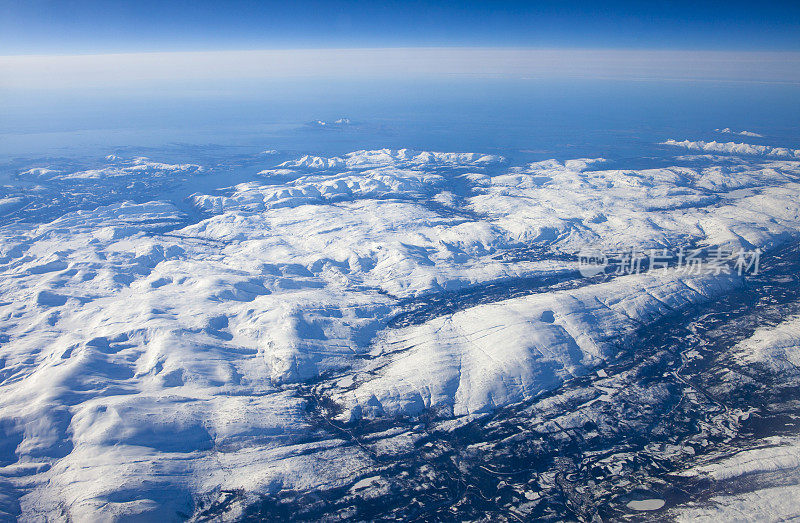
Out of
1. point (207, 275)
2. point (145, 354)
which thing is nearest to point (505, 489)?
point (145, 354)

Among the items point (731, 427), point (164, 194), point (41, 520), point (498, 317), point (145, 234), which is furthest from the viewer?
point (164, 194)

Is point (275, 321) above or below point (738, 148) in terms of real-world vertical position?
below

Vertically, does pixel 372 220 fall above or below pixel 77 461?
above

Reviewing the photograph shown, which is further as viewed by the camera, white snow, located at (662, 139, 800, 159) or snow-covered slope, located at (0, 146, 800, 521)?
white snow, located at (662, 139, 800, 159)

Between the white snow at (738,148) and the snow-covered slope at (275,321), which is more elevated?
the white snow at (738,148)

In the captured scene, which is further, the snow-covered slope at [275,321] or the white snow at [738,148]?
the white snow at [738,148]

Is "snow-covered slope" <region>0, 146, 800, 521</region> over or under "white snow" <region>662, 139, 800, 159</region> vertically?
under

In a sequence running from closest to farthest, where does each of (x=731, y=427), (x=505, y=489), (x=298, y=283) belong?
(x=505, y=489) < (x=731, y=427) < (x=298, y=283)

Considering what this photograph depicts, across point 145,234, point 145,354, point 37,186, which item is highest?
point 37,186

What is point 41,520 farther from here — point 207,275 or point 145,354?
point 207,275

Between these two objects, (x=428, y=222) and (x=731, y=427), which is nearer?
(x=731, y=427)

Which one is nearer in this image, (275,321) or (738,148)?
(275,321)
